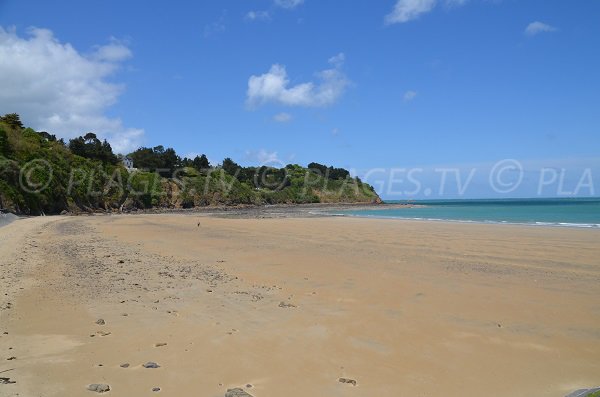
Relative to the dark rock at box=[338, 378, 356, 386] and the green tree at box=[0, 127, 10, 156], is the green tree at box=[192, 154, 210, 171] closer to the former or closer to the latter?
the green tree at box=[0, 127, 10, 156]

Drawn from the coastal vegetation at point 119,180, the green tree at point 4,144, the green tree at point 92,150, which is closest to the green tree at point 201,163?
the coastal vegetation at point 119,180

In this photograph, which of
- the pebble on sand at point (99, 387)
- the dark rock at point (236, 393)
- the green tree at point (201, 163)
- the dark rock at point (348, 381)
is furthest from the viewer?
the green tree at point (201, 163)

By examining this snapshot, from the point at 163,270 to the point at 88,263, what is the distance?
89.7 inches

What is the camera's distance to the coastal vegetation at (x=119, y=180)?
37938 mm

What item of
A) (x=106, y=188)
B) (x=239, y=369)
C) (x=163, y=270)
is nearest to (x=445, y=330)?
(x=239, y=369)

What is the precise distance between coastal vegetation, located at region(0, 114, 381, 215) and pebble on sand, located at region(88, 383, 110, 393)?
33750 millimetres

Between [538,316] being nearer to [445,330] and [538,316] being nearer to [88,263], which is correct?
[445,330]

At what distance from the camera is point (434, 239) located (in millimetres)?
19781

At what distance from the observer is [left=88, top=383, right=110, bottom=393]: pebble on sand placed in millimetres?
3799

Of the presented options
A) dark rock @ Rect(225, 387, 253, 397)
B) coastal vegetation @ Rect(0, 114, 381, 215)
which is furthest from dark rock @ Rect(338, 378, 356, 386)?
coastal vegetation @ Rect(0, 114, 381, 215)

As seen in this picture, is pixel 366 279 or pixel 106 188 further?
pixel 106 188

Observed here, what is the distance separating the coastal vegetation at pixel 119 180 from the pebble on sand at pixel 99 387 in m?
33.7

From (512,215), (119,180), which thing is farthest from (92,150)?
(512,215)

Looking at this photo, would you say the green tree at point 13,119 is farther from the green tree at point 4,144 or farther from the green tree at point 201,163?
the green tree at point 201,163
